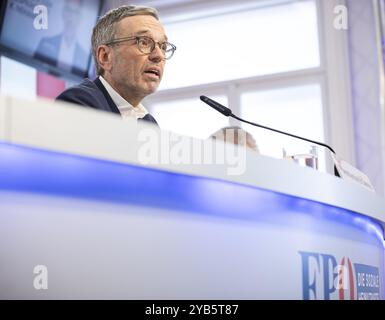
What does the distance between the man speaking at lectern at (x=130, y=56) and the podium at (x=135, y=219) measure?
0.87 meters

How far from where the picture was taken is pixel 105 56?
101 inches

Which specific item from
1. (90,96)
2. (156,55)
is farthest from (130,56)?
(90,96)

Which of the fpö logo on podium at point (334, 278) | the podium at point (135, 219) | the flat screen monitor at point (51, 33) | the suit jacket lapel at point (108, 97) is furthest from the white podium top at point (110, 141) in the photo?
the flat screen monitor at point (51, 33)

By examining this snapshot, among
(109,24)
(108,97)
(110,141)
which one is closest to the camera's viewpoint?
(110,141)

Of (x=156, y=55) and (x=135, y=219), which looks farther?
(x=156, y=55)

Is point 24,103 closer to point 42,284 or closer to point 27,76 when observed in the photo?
point 42,284

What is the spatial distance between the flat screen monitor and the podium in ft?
12.3

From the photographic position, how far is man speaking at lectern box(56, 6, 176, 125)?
2.49m

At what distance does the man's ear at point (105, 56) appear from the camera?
255 cm

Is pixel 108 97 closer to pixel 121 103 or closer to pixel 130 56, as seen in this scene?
pixel 121 103

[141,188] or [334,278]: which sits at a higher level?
[141,188]

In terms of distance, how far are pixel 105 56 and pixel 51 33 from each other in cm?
302

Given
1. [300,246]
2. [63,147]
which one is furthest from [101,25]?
[63,147]

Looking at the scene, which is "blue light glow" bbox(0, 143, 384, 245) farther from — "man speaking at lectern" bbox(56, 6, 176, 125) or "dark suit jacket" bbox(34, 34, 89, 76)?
"dark suit jacket" bbox(34, 34, 89, 76)
